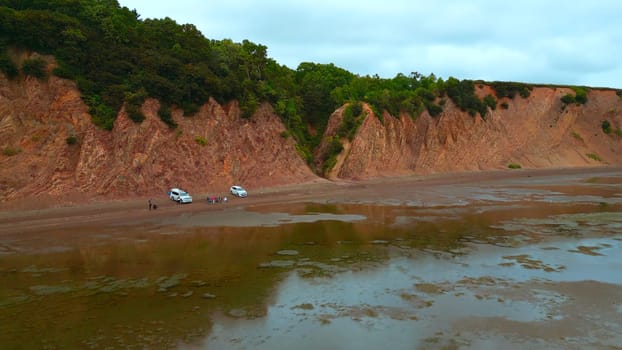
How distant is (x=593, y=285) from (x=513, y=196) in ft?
85.6

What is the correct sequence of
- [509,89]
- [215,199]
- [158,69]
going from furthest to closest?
[509,89] → [158,69] → [215,199]

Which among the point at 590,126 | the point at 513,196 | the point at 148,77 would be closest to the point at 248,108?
the point at 148,77

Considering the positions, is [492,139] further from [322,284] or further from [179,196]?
[322,284]

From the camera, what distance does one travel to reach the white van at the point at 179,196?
36.2 metres

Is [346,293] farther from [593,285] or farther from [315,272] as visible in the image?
[593,285]

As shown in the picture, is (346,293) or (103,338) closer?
(103,338)

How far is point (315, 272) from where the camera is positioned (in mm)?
17266

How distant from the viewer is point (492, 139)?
65.2 meters

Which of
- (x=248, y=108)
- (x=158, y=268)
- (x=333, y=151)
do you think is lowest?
(x=158, y=268)

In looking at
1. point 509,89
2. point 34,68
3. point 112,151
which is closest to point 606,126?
point 509,89

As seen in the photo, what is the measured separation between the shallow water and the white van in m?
7.44

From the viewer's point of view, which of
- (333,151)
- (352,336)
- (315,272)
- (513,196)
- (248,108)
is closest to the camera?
(352,336)

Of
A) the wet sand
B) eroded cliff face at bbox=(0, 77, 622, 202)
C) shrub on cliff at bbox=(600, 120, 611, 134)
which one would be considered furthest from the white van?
shrub on cliff at bbox=(600, 120, 611, 134)

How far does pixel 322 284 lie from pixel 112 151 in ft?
97.6
